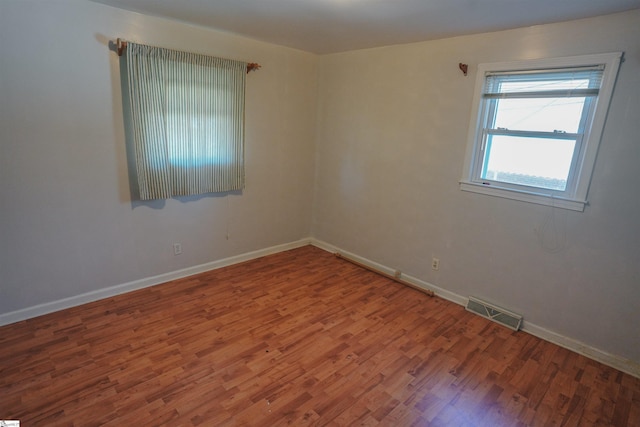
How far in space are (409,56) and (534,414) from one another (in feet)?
10.1

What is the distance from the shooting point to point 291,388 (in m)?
2.08

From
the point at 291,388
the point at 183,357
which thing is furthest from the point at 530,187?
the point at 183,357

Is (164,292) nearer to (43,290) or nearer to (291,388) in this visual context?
(43,290)

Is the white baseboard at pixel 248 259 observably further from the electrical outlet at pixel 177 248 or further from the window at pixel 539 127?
the window at pixel 539 127

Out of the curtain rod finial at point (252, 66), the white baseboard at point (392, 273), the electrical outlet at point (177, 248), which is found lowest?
the white baseboard at point (392, 273)

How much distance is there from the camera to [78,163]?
2658mm

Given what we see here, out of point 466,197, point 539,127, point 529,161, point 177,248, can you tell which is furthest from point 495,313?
point 177,248

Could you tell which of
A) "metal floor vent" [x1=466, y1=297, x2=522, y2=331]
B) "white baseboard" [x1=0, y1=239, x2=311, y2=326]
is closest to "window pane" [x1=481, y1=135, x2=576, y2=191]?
"metal floor vent" [x1=466, y1=297, x2=522, y2=331]

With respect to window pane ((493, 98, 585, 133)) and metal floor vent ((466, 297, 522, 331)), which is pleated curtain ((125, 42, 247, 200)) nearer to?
window pane ((493, 98, 585, 133))

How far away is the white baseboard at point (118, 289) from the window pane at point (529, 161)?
268 centimetres

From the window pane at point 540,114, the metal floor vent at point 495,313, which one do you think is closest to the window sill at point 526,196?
the window pane at point 540,114

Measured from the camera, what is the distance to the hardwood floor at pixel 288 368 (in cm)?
190

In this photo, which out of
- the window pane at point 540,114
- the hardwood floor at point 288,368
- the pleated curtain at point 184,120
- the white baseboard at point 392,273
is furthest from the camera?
the white baseboard at point 392,273

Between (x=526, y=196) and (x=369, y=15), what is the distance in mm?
1892
